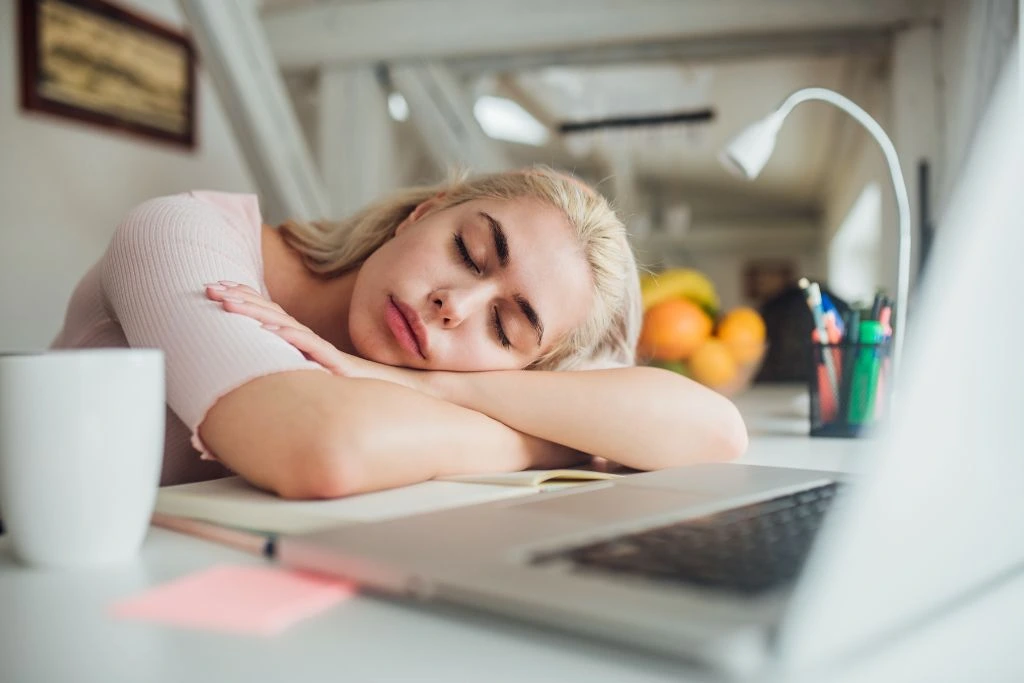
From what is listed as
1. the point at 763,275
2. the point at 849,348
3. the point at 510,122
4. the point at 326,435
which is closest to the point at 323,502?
the point at 326,435

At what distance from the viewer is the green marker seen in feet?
3.91

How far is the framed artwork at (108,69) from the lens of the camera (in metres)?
2.18

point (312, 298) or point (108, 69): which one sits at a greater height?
point (108, 69)

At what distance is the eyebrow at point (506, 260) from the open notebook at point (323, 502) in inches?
10.1

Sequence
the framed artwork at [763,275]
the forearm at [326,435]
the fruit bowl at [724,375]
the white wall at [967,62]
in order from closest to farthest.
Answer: the forearm at [326,435] < the white wall at [967,62] < the fruit bowl at [724,375] < the framed artwork at [763,275]

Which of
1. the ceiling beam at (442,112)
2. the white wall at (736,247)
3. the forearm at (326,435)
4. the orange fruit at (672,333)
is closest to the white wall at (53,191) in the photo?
the ceiling beam at (442,112)

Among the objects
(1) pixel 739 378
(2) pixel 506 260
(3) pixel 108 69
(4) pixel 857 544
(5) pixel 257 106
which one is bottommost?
(1) pixel 739 378

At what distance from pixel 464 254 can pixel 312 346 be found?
24 cm

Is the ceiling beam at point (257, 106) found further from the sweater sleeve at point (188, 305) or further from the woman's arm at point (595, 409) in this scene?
the woman's arm at point (595, 409)

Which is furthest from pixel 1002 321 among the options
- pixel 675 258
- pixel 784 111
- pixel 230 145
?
pixel 675 258

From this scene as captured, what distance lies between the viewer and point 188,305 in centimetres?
76

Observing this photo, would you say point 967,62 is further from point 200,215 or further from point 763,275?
point 763,275

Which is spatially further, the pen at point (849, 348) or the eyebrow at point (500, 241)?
the pen at point (849, 348)

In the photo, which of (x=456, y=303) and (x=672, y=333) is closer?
(x=456, y=303)
